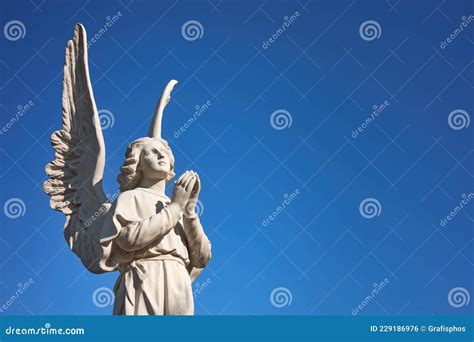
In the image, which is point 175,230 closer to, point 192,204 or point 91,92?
point 192,204

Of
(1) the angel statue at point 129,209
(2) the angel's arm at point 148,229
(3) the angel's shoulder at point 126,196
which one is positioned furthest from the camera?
(3) the angel's shoulder at point 126,196

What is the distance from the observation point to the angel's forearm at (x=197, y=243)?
1306 centimetres

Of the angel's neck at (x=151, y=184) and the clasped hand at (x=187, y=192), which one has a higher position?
the clasped hand at (x=187, y=192)

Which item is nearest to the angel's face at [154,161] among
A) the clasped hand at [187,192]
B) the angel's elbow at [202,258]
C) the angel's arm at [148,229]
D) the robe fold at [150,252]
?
the robe fold at [150,252]

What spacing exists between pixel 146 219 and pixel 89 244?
34.6 inches

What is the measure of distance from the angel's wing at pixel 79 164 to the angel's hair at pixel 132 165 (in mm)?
354

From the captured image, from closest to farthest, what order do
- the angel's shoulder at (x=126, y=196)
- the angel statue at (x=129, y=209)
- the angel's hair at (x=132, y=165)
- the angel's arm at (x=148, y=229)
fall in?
the angel's arm at (x=148, y=229), the angel statue at (x=129, y=209), the angel's shoulder at (x=126, y=196), the angel's hair at (x=132, y=165)

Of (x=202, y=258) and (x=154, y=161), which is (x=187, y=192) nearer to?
(x=154, y=161)

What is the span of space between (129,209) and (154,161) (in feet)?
2.34

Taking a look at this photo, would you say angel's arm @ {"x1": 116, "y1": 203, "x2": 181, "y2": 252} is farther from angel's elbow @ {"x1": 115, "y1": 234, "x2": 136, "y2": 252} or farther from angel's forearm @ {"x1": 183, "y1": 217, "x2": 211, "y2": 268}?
angel's forearm @ {"x1": 183, "y1": 217, "x2": 211, "y2": 268}

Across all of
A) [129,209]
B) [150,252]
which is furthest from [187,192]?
[150,252]

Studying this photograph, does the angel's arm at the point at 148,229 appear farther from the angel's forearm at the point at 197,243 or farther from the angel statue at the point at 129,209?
the angel's forearm at the point at 197,243

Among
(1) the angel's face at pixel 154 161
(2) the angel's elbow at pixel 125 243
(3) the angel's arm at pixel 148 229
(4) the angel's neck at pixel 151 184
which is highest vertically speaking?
(1) the angel's face at pixel 154 161

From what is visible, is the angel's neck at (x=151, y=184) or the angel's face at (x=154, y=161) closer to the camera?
the angel's face at (x=154, y=161)
